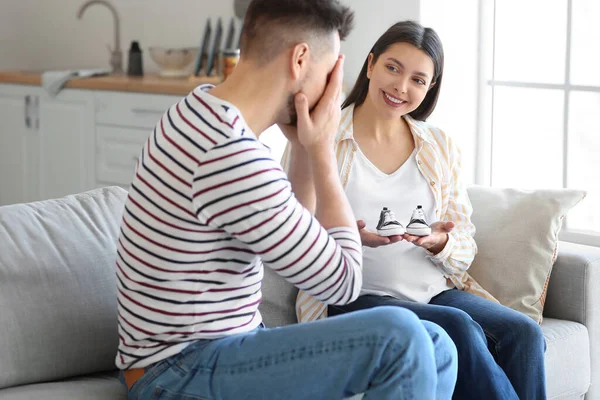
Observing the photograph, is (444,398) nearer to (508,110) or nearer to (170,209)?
(170,209)

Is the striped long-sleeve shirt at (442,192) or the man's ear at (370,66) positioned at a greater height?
the man's ear at (370,66)

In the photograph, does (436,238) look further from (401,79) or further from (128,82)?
(128,82)

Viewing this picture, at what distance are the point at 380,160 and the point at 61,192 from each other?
110 inches

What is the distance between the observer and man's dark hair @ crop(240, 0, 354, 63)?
159 cm

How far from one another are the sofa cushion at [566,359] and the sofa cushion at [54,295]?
1069 mm

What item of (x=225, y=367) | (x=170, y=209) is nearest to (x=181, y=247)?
(x=170, y=209)

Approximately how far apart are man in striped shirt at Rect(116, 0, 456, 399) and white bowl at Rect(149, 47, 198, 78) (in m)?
2.87

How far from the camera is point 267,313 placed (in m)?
2.33

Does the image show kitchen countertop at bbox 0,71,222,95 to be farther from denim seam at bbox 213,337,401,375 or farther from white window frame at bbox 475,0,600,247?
denim seam at bbox 213,337,401,375

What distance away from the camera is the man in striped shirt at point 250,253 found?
1488 millimetres

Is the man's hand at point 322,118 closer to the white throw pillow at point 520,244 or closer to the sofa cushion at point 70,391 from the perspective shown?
the sofa cushion at point 70,391

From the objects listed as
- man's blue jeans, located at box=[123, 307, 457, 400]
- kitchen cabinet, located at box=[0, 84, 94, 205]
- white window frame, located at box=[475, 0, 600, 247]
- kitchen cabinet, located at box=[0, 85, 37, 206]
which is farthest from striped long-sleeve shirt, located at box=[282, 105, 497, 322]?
kitchen cabinet, located at box=[0, 85, 37, 206]

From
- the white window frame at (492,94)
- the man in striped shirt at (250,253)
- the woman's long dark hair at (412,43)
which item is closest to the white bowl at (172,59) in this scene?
the white window frame at (492,94)

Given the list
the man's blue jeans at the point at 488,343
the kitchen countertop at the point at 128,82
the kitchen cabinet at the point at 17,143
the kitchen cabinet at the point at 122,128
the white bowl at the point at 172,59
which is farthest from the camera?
the kitchen cabinet at the point at 17,143
